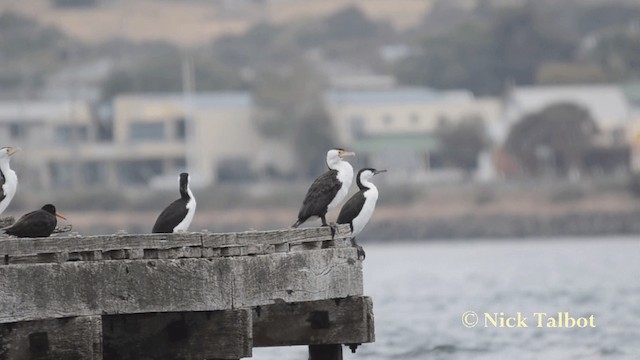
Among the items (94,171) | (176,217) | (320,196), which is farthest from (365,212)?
(94,171)

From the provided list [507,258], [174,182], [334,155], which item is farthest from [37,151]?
[334,155]

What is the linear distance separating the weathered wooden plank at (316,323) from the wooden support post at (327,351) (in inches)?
11.8

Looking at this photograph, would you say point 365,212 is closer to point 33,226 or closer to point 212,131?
point 33,226

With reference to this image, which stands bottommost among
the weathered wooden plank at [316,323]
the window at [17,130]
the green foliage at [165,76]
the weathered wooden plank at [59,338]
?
the weathered wooden plank at [59,338]

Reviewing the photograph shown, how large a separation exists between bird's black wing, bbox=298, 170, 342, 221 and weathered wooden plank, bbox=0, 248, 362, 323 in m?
1.82

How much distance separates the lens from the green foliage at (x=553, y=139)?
127688 mm

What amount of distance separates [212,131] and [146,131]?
4.34m

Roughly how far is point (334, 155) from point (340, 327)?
2734 mm

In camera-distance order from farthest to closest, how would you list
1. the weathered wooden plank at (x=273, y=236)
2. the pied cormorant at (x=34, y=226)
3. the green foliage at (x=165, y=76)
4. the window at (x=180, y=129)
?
1. the green foliage at (x=165, y=76)
2. the window at (x=180, y=129)
3. the pied cormorant at (x=34, y=226)
4. the weathered wooden plank at (x=273, y=236)

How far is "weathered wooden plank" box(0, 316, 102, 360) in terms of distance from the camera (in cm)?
1917

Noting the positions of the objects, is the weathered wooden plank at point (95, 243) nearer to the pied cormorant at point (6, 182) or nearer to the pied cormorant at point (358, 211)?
the pied cormorant at point (358, 211)

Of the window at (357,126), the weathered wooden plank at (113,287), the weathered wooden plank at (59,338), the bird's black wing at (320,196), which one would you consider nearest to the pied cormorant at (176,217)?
the bird's black wing at (320,196)

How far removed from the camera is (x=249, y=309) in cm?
2066

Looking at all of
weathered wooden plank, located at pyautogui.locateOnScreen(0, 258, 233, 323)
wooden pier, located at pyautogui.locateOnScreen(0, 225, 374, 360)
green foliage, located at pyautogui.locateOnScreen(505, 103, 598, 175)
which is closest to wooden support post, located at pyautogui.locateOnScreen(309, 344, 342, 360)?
wooden pier, located at pyautogui.locateOnScreen(0, 225, 374, 360)
